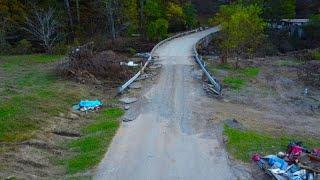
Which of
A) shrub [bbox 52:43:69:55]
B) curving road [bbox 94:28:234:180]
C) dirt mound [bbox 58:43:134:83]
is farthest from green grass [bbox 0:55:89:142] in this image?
shrub [bbox 52:43:69:55]

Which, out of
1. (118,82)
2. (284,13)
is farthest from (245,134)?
(284,13)

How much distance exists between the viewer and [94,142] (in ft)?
55.1

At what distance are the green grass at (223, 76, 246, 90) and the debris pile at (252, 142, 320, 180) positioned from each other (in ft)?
36.5

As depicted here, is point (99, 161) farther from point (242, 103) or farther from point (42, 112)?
point (242, 103)

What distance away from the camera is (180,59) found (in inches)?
1403

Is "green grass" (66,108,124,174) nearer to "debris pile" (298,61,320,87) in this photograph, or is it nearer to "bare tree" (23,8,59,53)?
"debris pile" (298,61,320,87)

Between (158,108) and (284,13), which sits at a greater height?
(284,13)

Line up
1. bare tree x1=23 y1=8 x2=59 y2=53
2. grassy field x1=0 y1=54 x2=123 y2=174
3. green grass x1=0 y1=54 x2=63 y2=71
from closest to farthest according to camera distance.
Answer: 1. grassy field x1=0 y1=54 x2=123 y2=174
2. green grass x1=0 y1=54 x2=63 y2=71
3. bare tree x1=23 y1=8 x2=59 y2=53

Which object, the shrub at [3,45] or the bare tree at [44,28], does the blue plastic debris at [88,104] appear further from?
the shrub at [3,45]

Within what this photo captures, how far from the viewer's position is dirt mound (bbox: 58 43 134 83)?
2736 centimetres

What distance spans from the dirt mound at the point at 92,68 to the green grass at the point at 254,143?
11.5 meters

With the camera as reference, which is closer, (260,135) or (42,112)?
(260,135)

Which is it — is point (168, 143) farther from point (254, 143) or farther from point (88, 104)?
point (88, 104)

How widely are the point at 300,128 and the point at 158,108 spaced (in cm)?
632
